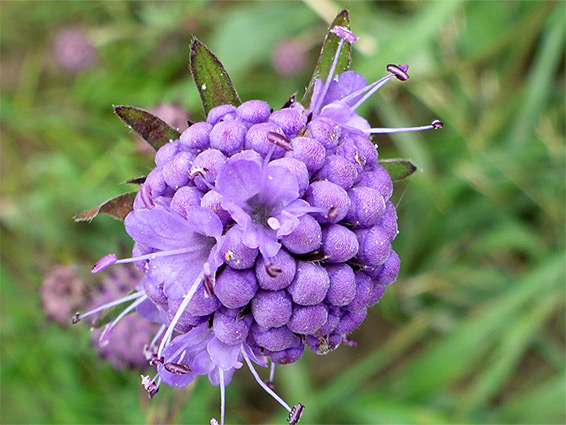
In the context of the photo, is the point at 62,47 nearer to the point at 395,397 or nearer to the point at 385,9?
the point at 385,9

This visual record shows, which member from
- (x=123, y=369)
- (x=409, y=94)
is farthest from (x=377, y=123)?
(x=123, y=369)

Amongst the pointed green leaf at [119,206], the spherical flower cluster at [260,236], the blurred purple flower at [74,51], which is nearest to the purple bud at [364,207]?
the spherical flower cluster at [260,236]

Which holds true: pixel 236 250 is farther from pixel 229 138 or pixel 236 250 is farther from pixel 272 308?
pixel 229 138

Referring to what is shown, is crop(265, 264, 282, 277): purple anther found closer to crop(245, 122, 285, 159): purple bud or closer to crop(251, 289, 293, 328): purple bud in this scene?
crop(251, 289, 293, 328): purple bud

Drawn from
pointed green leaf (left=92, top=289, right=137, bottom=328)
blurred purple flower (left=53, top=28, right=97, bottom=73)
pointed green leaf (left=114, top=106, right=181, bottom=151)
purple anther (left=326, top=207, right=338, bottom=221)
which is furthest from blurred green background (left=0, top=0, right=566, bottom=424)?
purple anther (left=326, top=207, right=338, bottom=221)

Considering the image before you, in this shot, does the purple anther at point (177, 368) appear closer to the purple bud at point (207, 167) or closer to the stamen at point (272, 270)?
the stamen at point (272, 270)

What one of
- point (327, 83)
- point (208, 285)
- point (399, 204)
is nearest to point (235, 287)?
point (208, 285)
